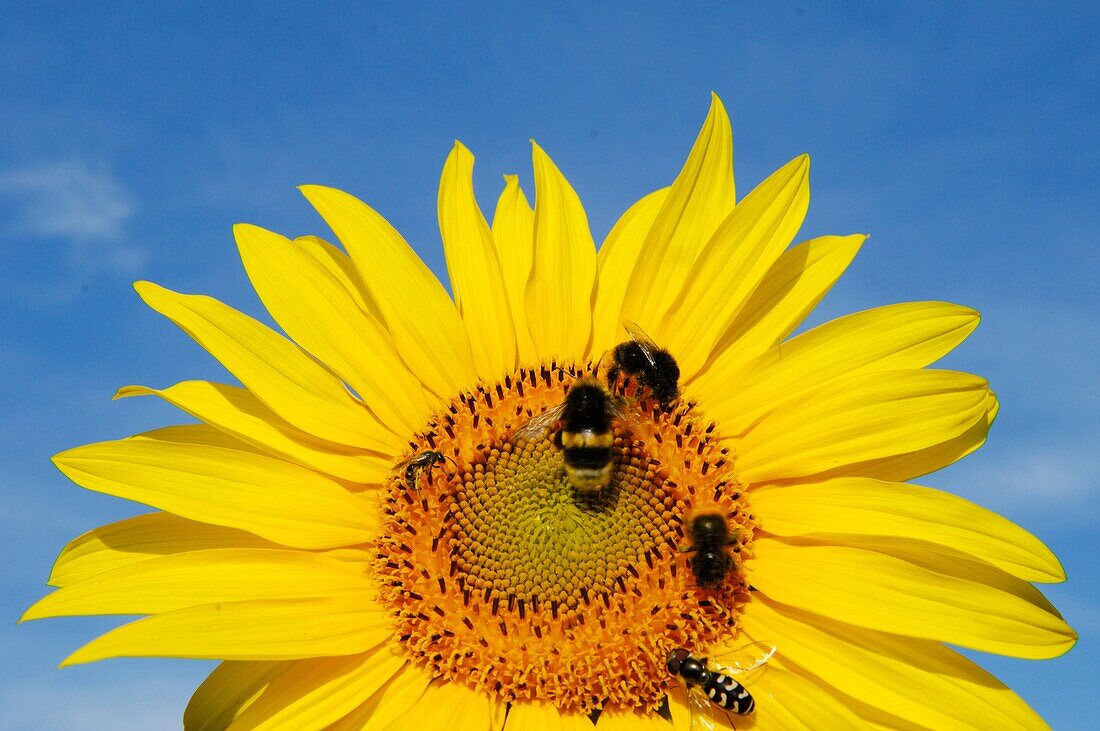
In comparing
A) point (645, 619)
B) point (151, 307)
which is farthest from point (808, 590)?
point (151, 307)

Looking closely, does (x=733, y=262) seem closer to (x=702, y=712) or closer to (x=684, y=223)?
(x=684, y=223)

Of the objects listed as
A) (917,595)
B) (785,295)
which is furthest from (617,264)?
(917,595)

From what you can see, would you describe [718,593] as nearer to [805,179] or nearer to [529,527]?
[529,527]

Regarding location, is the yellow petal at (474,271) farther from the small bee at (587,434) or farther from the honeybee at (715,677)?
the honeybee at (715,677)

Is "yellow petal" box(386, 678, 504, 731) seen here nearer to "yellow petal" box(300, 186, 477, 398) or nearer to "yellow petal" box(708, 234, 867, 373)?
"yellow petal" box(300, 186, 477, 398)

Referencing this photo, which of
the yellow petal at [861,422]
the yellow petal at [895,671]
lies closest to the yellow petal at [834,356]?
the yellow petal at [861,422]

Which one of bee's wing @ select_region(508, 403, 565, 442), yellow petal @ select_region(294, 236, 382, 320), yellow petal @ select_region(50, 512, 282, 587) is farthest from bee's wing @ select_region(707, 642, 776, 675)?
yellow petal @ select_region(294, 236, 382, 320)
